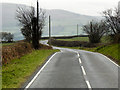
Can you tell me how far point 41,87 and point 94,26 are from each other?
61350mm

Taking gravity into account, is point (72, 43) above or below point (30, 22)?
below

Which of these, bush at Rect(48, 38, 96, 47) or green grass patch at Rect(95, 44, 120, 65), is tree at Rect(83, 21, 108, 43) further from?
green grass patch at Rect(95, 44, 120, 65)

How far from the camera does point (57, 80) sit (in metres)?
12.5

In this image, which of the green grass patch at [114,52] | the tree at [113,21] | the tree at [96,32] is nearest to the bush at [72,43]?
the tree at [96,32]

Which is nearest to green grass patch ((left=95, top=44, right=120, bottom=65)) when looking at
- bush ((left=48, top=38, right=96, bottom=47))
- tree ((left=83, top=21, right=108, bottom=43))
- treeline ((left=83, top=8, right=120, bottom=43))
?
treeline ((left=83, top=8, right=120, bottom=43))

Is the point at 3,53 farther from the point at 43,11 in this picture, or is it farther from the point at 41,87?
the point at 43,11

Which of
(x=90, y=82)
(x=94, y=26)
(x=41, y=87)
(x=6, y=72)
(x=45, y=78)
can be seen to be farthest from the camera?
(x=94, y=26)

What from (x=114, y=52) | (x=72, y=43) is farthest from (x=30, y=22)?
(x=72, y=43)

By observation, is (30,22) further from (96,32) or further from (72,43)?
(72,43)

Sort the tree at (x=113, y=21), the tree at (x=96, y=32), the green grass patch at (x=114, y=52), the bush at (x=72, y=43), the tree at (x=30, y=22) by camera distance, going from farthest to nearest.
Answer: the bush at (x=72, y=43) → the tree at (x=96, y=32) → the tree at (x=113, y=21) → the tree at (x=30, y=22) → the green grass patch at (x=114, y=52)

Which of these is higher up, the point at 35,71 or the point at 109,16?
the point at 109,16

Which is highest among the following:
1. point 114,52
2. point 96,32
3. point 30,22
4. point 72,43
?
point 30,22

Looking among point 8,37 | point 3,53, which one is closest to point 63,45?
point 8,37

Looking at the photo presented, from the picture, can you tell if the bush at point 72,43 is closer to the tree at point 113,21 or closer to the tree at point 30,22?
the tree at point 113,21
